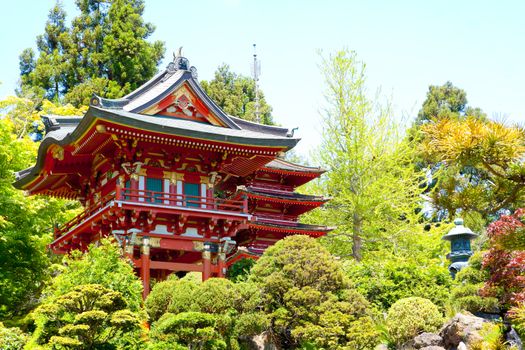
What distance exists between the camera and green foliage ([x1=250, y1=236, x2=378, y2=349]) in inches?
718

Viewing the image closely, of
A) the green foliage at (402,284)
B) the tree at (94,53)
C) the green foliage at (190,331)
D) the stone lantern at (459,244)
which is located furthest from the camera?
the tree at (94,53)

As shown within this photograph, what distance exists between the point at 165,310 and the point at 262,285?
8.28ft

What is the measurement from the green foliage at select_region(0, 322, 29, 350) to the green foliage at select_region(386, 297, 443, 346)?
9.72 meters

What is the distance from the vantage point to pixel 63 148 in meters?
22.1

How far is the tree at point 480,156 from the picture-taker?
935 centimetres

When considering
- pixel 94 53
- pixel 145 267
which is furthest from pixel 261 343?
pixel 94 53

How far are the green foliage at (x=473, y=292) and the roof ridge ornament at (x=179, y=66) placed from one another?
10266 mm

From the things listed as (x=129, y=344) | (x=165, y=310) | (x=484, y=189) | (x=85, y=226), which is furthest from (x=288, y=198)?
(x=484, y=189)

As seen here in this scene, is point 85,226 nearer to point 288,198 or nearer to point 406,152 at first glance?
point 288,198

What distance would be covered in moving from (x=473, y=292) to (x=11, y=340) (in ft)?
40.2

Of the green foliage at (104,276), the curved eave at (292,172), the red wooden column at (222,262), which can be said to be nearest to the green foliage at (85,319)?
the green foliage at (104,276)

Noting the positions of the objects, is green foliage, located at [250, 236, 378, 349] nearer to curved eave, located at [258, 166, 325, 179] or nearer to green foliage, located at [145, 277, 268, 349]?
green foliage, located at [145, 277, 268, 349]

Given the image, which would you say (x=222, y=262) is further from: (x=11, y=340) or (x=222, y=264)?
(x=11, y=340)

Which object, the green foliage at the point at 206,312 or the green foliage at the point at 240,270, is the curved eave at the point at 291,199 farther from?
the green foliage at the point at 206,312
